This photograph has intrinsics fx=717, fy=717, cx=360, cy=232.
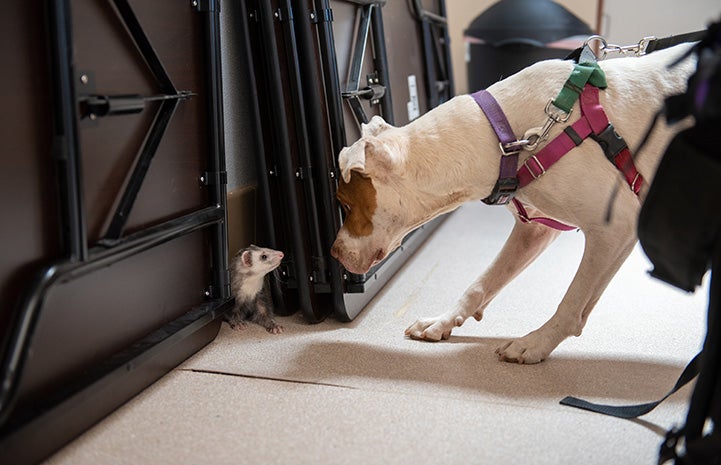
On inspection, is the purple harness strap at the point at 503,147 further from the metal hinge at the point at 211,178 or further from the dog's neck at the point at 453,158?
the metal hinge at the point at 211,178

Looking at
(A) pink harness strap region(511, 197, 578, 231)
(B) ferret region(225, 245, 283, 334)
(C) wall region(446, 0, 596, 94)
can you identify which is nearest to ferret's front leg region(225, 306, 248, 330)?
(B) ferret region(225, 245, 283, 334)

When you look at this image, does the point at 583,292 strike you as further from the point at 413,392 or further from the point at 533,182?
the point at 413,392

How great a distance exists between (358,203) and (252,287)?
0.55 meters

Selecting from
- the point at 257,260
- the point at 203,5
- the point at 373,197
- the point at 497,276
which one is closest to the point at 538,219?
the point at 497,276

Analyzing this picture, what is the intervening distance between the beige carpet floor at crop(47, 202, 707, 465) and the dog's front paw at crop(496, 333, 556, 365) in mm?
26

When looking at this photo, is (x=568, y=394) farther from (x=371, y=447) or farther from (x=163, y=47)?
(x=163, y=47)

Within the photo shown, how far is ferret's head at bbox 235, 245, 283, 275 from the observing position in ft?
7.09

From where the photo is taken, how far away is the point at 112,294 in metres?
1.65

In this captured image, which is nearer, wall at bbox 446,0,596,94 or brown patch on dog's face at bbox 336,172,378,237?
brown patch on dog's face at bbox 336,172,378,237

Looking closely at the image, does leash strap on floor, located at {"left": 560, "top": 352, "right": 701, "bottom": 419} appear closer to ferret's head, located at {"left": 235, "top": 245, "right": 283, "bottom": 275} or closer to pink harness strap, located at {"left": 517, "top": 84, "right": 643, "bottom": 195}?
pink harness strap, located at {"left": 517, "top": 84, "right": 643, "bottom": 195}

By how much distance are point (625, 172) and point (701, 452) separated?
0.81m

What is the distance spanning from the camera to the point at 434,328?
2105 mm

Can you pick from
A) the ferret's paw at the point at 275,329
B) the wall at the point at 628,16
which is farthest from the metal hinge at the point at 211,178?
the wall at the point at 628,16

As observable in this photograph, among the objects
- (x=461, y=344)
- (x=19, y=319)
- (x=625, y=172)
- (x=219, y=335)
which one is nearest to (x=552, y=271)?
(x=461, y=344)
